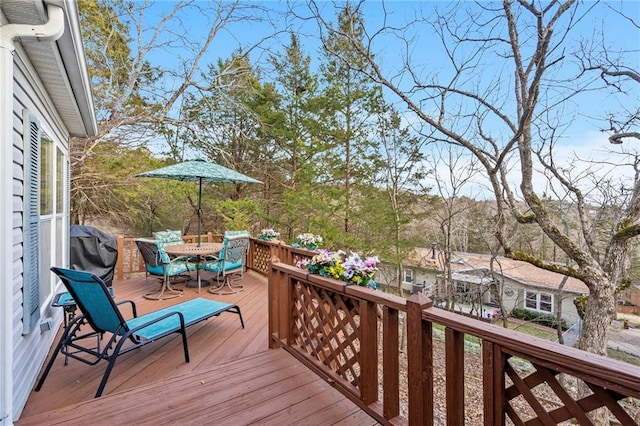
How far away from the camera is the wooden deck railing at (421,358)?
1.13m

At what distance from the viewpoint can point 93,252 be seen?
459 centimetres

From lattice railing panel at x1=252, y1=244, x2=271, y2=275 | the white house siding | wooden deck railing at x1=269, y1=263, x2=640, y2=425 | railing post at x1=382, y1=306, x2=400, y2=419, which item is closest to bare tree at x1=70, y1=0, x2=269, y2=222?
lattice railing panel at x1=252, y1=244, x2=271, y2=275

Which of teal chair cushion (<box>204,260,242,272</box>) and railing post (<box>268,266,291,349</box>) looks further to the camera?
teal chair cushion (<box>204,260,242,272</box>)

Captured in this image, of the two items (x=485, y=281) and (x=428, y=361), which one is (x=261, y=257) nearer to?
(x=428, y=361)

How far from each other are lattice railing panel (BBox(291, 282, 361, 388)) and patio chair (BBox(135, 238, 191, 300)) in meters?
2.95

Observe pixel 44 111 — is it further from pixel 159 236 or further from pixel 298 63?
pixel 298 63

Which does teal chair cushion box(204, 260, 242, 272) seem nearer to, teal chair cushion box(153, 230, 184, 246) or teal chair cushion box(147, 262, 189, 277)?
teal chair cushion box(147, 262, 189, 277)

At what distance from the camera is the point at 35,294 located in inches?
96.7

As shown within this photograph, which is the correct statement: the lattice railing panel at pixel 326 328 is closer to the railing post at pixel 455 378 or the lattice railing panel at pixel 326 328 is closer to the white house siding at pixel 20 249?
the railing post at pixel 455 378

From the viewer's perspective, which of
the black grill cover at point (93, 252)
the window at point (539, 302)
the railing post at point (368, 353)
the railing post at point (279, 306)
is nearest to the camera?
the railing post at point (368, 353)

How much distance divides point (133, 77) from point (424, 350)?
347 inches

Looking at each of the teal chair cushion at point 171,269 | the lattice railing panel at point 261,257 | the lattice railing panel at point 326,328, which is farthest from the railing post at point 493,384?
the lattice railing panel at point 261,257

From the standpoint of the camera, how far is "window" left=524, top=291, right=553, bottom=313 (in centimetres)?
1317

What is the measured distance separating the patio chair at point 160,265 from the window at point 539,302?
46.9 ft
